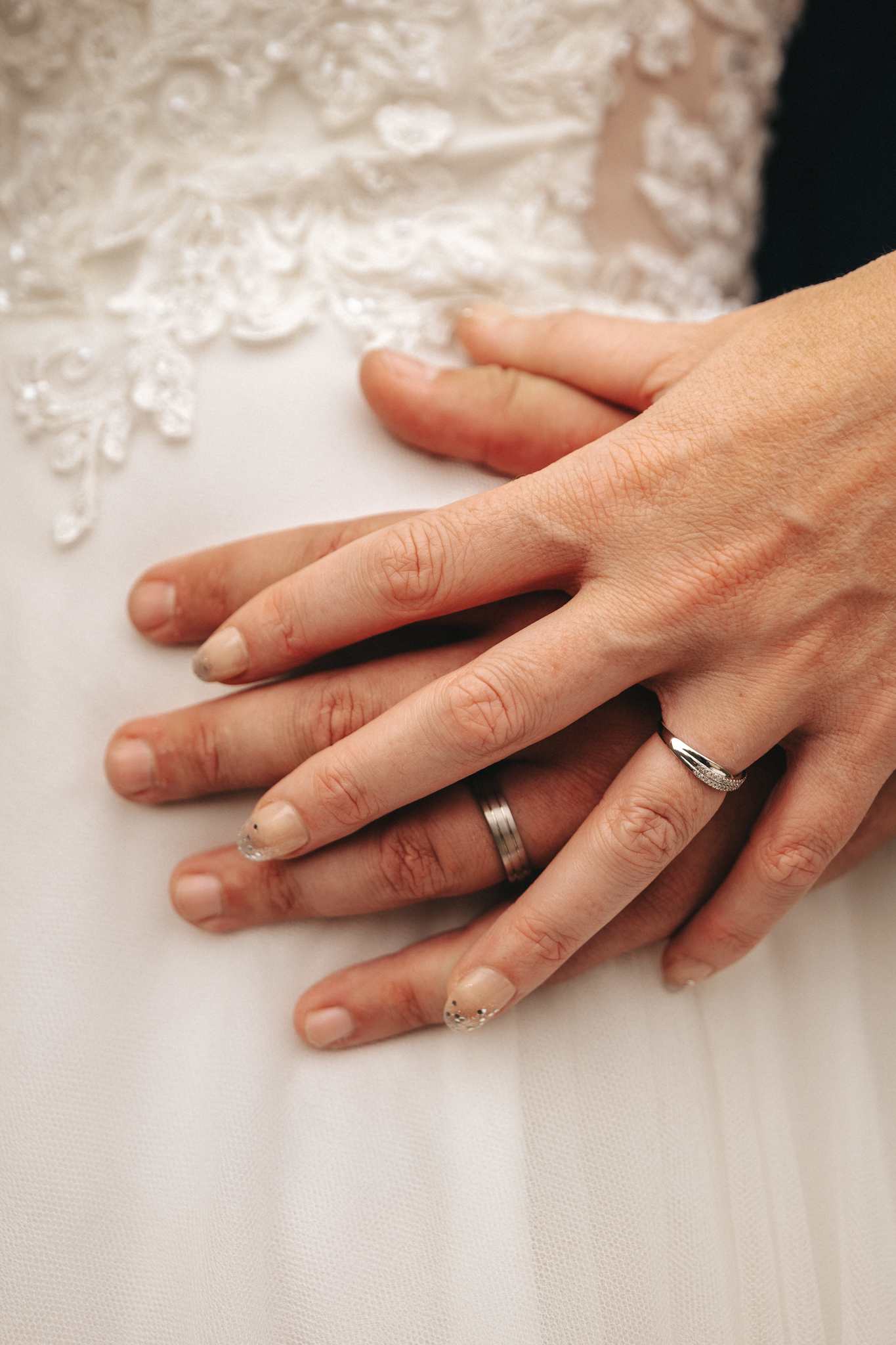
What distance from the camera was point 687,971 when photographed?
2.48 ft

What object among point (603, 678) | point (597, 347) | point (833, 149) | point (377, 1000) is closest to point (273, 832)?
point (377, 1000)

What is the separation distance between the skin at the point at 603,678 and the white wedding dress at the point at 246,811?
2.4 inches

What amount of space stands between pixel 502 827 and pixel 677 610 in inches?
9.5

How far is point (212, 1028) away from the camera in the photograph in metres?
0.72

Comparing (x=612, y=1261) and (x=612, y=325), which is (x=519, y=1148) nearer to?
(x=612, y=1261)

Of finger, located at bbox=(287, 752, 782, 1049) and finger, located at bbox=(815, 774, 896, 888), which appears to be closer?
finger, located at bbox=(287, 752, 782, 1049)

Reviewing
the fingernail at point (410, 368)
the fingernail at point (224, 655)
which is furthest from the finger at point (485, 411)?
the fingernail at point (224, 655)

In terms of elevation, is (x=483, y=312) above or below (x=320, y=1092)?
above

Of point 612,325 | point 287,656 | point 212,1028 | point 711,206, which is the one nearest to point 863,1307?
point 212,1028

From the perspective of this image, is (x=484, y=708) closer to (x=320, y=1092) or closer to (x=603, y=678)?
(x=603, y=678)

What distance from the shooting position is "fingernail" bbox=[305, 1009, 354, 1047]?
70 centimetres

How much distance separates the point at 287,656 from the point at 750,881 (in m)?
0.45

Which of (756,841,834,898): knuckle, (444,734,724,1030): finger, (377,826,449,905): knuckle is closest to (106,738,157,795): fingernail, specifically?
(377,826,449,905): knuckle

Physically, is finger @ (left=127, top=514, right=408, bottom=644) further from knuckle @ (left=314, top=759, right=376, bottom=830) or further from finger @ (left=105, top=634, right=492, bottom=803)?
knuckle @ (left=314, top=759, right=376, bottom=830)
